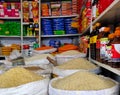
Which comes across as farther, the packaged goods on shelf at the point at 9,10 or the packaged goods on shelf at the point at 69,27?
the packaged goods on shelf at the point at 9,10

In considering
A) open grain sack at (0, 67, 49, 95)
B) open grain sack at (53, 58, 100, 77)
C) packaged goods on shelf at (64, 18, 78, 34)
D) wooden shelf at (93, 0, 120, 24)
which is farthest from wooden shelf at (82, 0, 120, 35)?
packaged goods on shelf at (64, 18, 78, 34)

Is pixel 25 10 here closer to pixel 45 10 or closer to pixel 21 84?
pixel 45 10

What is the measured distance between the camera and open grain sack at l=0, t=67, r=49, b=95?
954 millimetres

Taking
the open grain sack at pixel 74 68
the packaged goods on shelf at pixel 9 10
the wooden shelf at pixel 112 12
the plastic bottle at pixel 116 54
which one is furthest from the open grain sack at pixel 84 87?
the packaged goods on shelf at pixel 9 10

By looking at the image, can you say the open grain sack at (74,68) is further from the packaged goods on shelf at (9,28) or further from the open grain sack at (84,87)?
the packaged goods on shelf at (9,28)

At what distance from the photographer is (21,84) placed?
101 centimetres

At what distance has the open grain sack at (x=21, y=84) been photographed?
954 millimetres

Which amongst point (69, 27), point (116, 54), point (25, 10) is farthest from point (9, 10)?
point (116, 54)

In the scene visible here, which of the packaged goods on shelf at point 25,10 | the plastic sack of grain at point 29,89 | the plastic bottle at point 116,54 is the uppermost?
the packaged goods on shelf at point 25,10

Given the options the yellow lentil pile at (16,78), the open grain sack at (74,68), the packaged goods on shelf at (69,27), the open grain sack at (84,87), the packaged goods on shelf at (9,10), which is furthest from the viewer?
the packaged goods on shelf at (9,10)

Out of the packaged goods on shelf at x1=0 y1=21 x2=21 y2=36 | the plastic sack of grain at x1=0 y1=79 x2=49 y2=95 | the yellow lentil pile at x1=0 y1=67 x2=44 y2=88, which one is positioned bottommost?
the plastic sack of grain at x1=0 y1=79 x2=49 y2=95

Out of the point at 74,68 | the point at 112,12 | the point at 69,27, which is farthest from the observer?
the point at 69,27

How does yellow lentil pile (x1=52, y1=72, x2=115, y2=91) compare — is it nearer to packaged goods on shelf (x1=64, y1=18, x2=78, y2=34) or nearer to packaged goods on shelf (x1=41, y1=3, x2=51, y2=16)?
packaged goods on shelf (x1=64, y1=18, x2=78, y2=34)

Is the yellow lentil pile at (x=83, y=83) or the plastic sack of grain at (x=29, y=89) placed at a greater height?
the yellow lentil pile at (x=83, y=83)
